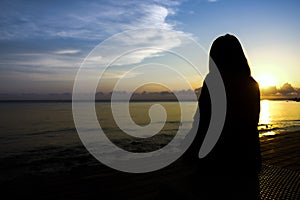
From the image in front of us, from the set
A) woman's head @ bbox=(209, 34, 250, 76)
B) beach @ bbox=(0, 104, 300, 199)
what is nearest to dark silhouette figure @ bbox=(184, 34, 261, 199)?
woman's head @ bbox=(209, 34, 250, 76)

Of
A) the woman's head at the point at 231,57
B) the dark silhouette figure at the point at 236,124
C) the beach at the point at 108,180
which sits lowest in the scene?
the beach at the point at 108,180

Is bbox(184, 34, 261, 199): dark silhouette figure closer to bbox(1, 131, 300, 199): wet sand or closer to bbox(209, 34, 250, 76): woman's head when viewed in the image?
bbox(209, 34, 250, 76): woman's head

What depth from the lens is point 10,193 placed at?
7.53m

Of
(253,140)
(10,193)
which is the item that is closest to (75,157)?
(10,193)

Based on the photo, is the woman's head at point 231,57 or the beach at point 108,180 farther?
the woman's head at point 231,57

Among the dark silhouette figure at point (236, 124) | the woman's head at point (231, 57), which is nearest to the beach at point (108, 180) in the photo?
the dark silhouette figure at point (236, 124)

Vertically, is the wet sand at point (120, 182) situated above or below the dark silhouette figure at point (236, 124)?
below

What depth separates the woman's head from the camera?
564 cm

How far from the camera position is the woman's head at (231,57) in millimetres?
5637

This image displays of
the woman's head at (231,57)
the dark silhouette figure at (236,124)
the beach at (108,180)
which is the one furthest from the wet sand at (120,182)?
the woman's head at (231,57)

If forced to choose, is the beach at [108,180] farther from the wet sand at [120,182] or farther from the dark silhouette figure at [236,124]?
the dark silhouette figure at [236,124]

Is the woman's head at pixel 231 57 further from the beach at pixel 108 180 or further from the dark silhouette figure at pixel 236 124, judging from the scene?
the beach at pixel 108 180

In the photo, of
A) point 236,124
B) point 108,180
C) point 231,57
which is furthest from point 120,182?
point 231,57

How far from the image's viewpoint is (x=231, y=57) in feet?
18.6
